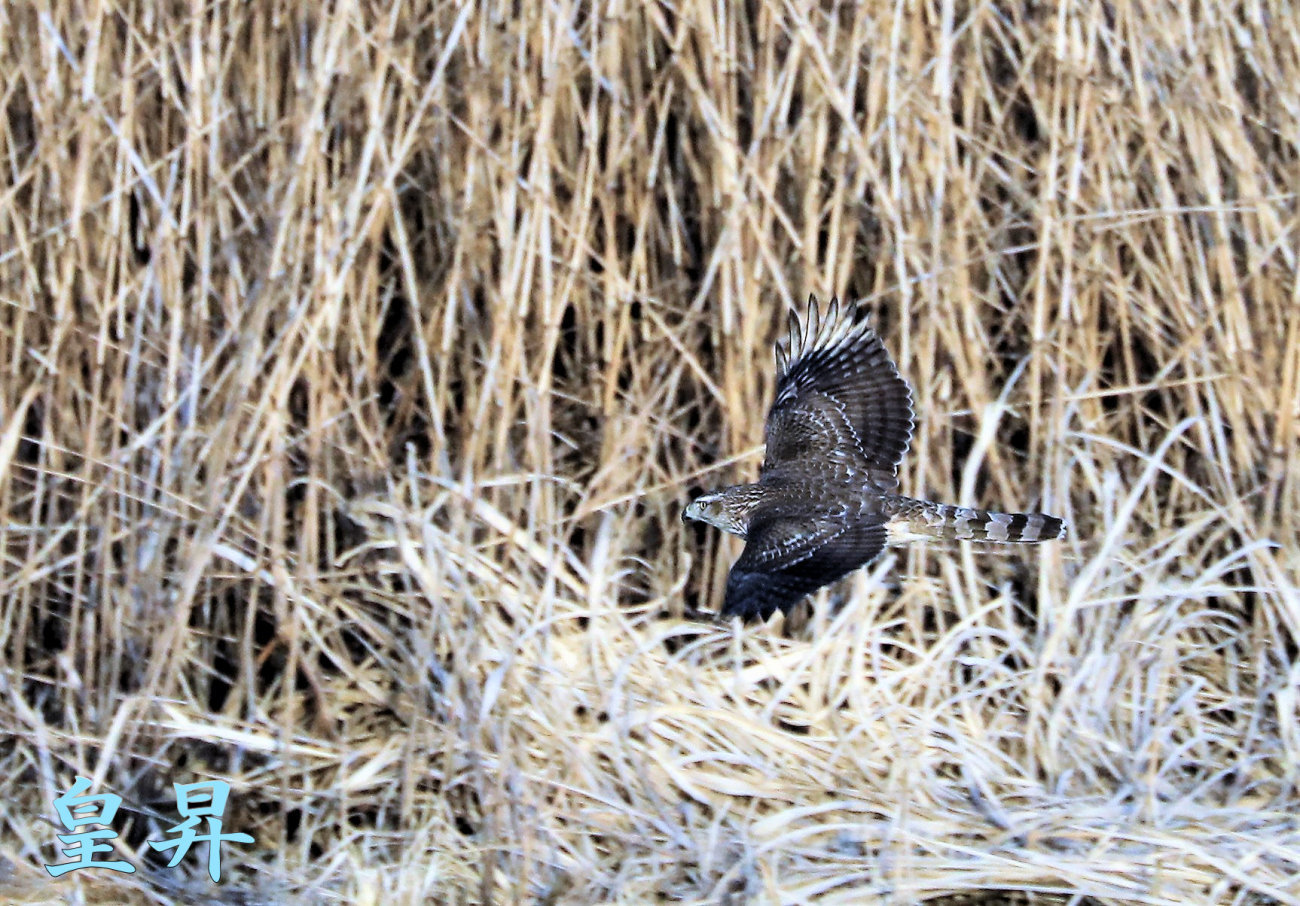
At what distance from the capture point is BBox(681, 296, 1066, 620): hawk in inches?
108

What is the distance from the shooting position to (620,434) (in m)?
3.34

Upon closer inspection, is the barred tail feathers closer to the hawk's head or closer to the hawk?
the hawk

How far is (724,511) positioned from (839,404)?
366 millimetres

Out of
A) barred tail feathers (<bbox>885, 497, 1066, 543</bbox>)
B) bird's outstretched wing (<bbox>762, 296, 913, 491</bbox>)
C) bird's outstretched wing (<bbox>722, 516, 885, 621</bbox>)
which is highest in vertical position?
bird's outstretched wing (<bbox>762, 296, 913, 491</bbox>)

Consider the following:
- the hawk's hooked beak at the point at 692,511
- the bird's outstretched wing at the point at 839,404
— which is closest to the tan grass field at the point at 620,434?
the bird's outstretched wing at the point at 839,404

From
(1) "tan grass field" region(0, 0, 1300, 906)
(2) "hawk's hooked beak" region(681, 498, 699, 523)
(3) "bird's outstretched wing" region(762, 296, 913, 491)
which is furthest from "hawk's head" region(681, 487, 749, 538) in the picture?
(1) "tan grass field" region(0, 0, 1300, 906)

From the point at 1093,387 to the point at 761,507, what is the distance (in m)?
0.82

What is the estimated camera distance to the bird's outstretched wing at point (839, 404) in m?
3.10

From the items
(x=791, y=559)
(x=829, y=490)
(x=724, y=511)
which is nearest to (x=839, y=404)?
(x=829, y=490)

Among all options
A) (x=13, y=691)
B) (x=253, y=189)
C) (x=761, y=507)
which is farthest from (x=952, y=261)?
(x=13, y=691)

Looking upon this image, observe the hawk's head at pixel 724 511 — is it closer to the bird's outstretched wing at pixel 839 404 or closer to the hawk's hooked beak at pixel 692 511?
the hawk's hooked beak at pixel 692 511

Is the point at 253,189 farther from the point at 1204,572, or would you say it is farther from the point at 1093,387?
the point at 1204,572

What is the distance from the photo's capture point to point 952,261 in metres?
3.28

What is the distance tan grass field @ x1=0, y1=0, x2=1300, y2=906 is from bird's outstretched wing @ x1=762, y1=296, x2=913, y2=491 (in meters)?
0.13
